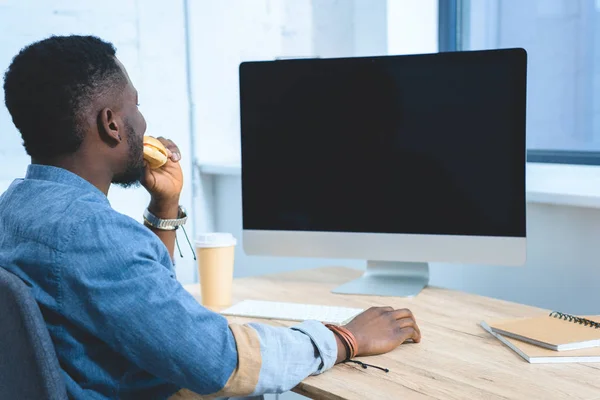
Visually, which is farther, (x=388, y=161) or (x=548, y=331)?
(x=388, y=161)

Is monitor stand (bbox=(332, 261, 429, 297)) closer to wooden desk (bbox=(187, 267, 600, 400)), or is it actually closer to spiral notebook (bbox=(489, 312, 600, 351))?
wooden desk (bbox=(187, 267, 600, 400))

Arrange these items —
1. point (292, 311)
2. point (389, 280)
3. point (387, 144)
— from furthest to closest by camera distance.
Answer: point (389, 280) → point (387, 144) → point (292, 311)

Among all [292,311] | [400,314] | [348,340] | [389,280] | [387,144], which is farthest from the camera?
[389,280]

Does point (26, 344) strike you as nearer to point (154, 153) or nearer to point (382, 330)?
point (382, 330)

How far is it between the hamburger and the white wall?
847 millimetres

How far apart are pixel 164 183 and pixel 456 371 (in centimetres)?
77

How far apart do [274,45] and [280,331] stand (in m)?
1.83

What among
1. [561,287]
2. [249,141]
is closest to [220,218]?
[249,141]

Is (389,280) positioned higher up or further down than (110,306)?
further down

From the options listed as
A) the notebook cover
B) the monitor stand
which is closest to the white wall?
the monitor stand

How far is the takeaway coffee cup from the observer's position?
1.64 meters

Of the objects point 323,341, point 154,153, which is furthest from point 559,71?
point 323,341

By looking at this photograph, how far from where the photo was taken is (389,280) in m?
1.73

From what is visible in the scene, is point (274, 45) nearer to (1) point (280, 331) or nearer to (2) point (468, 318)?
(2) point (468, 318)
